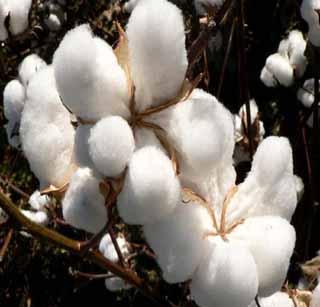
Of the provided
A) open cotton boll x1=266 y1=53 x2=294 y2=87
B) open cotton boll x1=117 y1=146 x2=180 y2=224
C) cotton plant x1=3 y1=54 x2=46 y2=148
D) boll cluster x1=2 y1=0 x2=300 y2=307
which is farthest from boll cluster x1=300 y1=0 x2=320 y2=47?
open cotton boll x1=117 y1=146 x2=180 y2=224

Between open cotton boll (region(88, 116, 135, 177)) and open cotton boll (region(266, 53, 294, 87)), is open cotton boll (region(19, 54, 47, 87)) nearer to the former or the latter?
open cotton boll (region(266, 53, 294, 87))

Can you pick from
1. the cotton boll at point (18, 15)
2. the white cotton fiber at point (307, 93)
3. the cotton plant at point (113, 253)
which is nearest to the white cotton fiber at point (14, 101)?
the cotton boll at point (18, 15)

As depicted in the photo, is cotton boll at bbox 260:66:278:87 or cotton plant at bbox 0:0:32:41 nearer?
cotton plant at bbox 0:0:32:41

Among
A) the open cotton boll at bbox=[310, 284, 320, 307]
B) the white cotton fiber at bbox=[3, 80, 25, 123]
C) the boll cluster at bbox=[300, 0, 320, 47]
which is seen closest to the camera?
the open cotton boll at bbox=[310, 284, 320, 307]

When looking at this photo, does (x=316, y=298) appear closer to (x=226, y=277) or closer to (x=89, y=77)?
(x=226, y=277)

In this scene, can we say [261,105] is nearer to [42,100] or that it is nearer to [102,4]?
[102,4]

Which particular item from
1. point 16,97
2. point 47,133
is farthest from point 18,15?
point 47,133

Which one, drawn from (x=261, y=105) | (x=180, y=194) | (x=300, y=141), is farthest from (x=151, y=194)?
(x=261, y=105)
